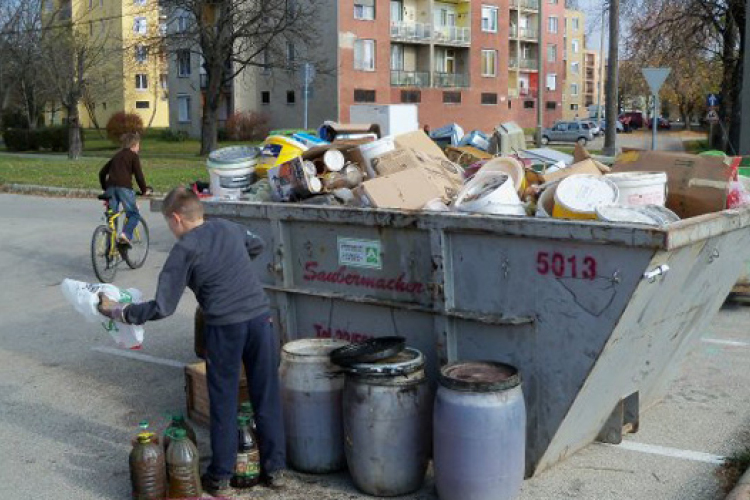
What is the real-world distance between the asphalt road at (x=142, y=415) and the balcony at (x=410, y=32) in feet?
160

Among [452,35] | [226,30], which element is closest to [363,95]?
[452,35]

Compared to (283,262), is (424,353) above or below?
below

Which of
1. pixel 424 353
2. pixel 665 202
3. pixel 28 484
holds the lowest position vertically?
pixel 28 484

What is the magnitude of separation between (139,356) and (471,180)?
3.78 m

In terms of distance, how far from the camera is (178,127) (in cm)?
6297

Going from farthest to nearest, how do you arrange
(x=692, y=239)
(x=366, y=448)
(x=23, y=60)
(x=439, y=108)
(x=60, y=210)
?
(x=439, y=108) → (x=23, y=60) → (x=60, y=210) → (x=366, y=448) → (x=692, y=239)

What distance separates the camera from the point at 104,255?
11.4 meters

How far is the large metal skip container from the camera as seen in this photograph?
4426 millimetres

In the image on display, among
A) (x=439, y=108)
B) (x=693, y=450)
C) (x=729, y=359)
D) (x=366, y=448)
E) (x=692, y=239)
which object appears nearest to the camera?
(x=692, y=239)

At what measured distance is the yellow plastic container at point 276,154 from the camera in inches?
256

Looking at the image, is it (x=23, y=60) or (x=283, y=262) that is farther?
(x=23, y=60)

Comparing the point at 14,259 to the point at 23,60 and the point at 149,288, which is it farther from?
the point at 23,60

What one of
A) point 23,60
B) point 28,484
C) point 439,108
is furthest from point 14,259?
point 439,108

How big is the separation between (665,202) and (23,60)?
40.9m
